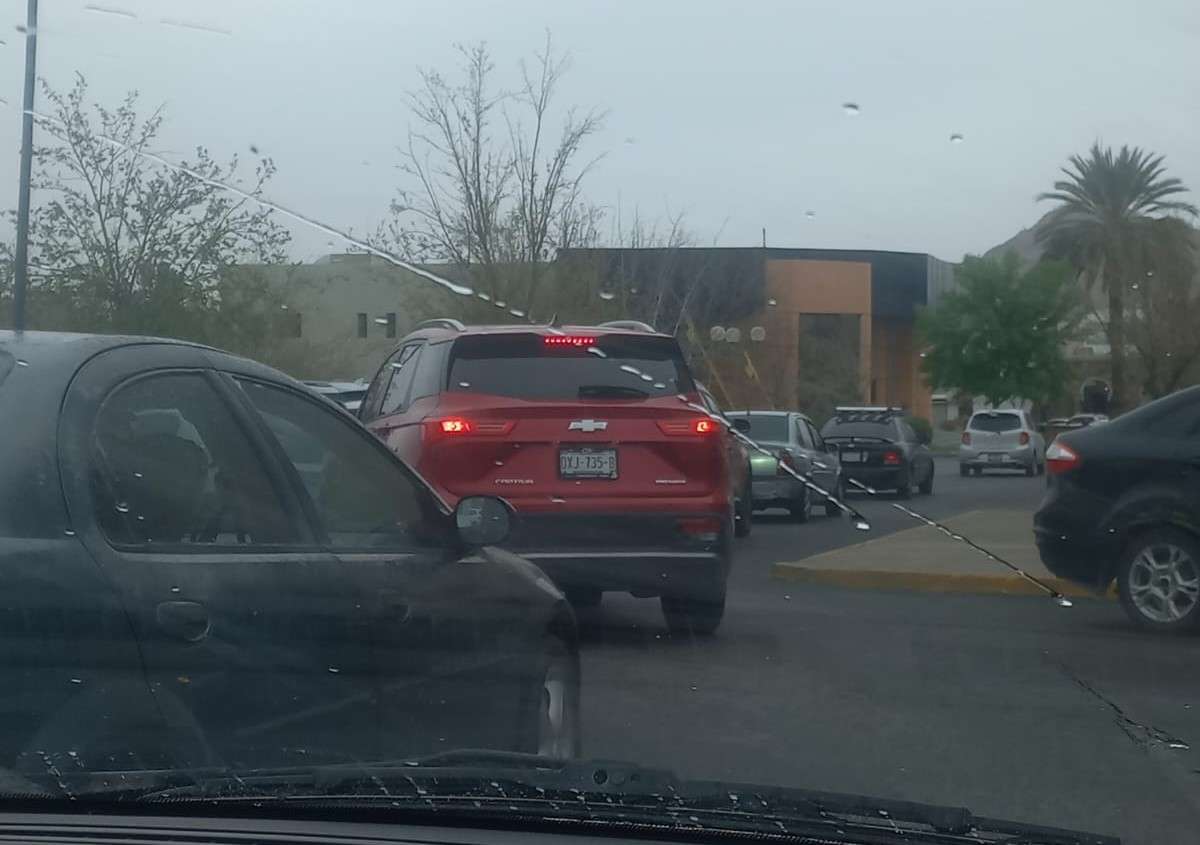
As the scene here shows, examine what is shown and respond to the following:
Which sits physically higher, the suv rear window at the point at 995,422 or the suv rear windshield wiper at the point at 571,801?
the suv rear window at the point at 995,422

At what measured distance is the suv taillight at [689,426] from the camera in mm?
8445

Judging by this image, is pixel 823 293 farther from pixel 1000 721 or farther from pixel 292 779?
pixel 292 779

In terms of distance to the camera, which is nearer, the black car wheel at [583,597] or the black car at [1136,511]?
the black car wheel at [583,597]

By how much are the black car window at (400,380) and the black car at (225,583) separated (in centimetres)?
386

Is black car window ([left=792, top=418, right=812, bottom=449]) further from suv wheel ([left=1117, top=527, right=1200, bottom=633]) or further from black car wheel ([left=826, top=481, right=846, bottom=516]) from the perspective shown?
suv wheel ([left=1117, top=527, right=1200, bottom=633])

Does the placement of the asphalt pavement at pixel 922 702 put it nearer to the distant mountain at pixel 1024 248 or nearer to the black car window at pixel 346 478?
the black car window at pixel 346 478

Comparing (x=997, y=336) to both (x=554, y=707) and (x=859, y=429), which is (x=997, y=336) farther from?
(x=554, y=707)

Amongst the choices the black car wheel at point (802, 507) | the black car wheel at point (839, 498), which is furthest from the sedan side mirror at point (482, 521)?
the black car wheel at point (802, 507)

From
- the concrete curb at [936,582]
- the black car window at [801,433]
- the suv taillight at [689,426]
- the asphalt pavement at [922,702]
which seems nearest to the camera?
the asphalt pavement at [922,702]

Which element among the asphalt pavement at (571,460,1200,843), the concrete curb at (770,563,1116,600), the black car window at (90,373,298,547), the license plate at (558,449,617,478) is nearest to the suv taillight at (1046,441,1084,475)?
the asphalt pavement at (571,460,1200,843)

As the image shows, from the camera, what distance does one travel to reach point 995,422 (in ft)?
56.0

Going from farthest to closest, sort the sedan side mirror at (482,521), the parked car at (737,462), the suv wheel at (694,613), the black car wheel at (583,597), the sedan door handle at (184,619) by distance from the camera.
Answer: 1. the parked car at (737,462)
2. the black car wheel at (583,597)
3. the suv wheel at (694,613)
4. the sedan side mirror at (482,521)
5. the sedan door handle at (184,619)

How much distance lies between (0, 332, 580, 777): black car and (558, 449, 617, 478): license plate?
3091 mm

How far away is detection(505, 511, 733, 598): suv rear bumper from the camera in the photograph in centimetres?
830
